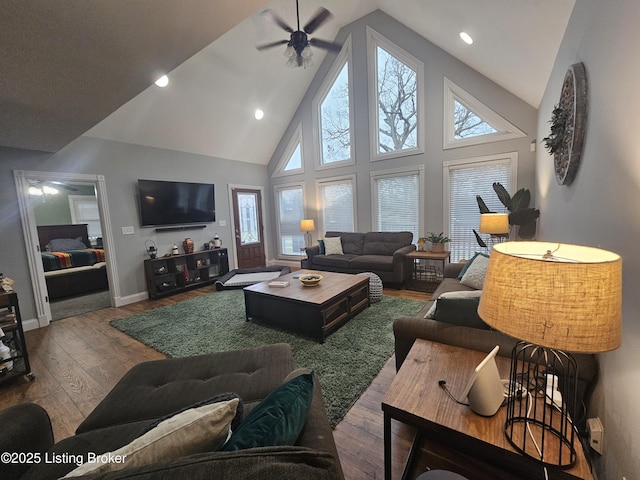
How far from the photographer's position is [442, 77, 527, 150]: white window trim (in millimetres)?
3975

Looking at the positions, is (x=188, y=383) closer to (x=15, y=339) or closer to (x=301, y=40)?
(x=15, y=339)

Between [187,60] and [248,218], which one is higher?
[187,60]

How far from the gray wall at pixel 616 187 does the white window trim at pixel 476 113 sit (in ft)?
8.83

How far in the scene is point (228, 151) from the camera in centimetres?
A: 575

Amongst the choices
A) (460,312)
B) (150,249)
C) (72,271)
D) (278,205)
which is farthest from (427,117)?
(72,271)

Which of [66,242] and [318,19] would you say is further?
[66,242]

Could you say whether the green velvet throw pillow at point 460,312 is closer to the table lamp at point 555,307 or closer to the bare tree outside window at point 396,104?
the table lamp at point 555,307

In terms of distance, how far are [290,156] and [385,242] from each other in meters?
3.36

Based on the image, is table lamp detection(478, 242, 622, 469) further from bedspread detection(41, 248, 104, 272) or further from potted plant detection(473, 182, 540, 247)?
bedspread detection(41, 248, 104, 272)

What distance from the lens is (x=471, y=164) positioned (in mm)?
4297

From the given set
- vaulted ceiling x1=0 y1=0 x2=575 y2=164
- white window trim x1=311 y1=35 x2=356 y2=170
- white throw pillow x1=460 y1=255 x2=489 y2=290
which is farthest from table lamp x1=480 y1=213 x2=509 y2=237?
white window trim x1=311 y1=35 x2=356 y2=170

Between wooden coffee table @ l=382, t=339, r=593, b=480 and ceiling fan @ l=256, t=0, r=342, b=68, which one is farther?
ceiling fan @ l=256, t=0, r=342, b=68

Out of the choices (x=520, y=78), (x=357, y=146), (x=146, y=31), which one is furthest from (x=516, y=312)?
(x=357, y=146)

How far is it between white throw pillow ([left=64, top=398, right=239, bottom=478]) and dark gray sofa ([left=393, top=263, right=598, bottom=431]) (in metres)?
1.23
